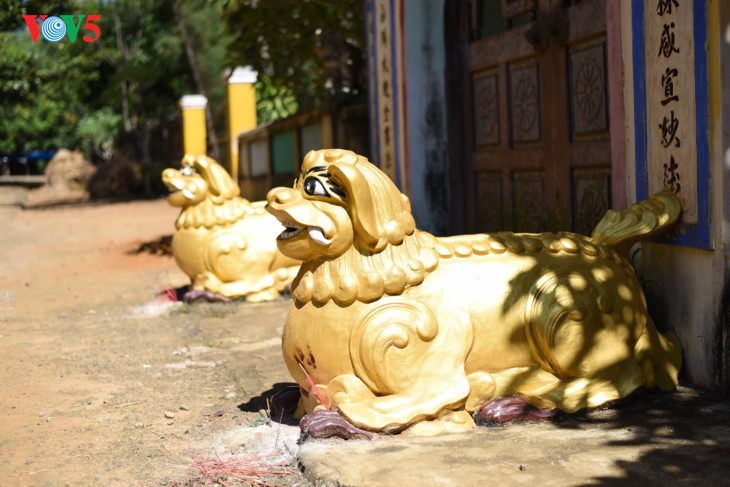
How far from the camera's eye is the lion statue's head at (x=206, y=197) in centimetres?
812

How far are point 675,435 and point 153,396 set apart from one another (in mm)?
3021

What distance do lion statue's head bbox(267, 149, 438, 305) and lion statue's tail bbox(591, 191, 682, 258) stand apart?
99 cm

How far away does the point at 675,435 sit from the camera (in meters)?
3.78

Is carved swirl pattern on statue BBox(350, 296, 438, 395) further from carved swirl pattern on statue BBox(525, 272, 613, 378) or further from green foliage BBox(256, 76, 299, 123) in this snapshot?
green foliage BBox(256, 76, 299, 123)

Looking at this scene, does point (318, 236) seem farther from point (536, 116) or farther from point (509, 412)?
point (536, 116)

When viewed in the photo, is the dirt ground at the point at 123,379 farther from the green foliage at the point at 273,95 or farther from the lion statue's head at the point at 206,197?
the green foliage at the point at 273,95

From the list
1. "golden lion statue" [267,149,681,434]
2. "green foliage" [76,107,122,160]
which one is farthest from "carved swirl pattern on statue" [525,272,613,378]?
"green foliage" [76,107,122,160]

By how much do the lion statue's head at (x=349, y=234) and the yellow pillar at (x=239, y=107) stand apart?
12626 millimetres

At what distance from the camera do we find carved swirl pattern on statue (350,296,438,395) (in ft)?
13.0

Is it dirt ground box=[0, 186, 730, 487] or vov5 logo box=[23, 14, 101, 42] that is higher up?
vov5 logo box=[23, 14, 101, 42]

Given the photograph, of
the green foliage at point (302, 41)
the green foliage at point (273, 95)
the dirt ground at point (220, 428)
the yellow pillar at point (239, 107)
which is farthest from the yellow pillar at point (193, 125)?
the dirt ground at point (220, 428)

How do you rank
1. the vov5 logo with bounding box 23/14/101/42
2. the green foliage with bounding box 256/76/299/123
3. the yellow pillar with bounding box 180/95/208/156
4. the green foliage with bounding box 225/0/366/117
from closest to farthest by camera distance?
the vov5 logo with bounding box 23/14/101/42
the green foliage with bounding box 225/0/366/117
the green foliage with bounding box 256/76/299/123
the yellow pillar with bounding box 180/95/208/156

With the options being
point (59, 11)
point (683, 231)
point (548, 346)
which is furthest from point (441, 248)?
point (59, 11)

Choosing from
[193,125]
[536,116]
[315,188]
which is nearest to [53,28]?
[536,116]
